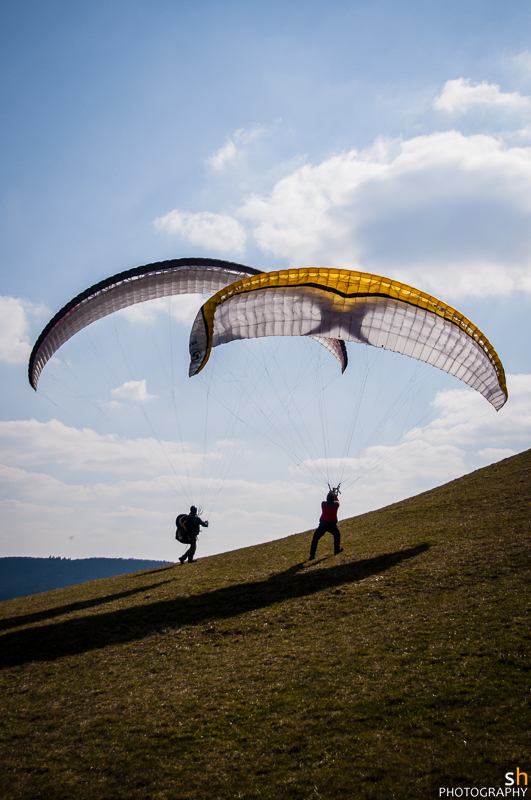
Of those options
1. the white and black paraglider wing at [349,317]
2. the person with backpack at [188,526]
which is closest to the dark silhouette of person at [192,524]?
the person with backpack at [188,526]

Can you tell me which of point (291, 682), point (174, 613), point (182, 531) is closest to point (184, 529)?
point (182, 531)

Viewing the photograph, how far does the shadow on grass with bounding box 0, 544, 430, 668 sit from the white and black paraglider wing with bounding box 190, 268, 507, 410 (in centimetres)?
594

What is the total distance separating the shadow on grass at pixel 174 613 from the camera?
10836 millimetres

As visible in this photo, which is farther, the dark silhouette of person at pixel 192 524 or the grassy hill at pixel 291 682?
the dark silhouette of person at pixel 192 524

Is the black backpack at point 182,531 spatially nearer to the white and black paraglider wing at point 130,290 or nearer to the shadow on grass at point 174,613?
the shadow on grass at point 174,613

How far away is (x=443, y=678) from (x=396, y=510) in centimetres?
1543

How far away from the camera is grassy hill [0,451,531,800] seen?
5.71 metres

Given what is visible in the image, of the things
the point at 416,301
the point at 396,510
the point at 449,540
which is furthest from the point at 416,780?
the point at 396,510

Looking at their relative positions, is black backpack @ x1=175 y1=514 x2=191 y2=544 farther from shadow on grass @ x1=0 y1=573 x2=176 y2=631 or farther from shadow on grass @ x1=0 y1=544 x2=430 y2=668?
shadow on grass @ x1=0 y1=544 x2=430 y2=668

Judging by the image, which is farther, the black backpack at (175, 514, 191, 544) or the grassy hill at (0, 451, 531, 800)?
the black backpack at (175, 514, 191, 544)

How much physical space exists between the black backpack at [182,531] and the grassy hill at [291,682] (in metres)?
4.43

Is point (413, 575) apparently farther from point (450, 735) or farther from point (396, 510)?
point (396, 510)

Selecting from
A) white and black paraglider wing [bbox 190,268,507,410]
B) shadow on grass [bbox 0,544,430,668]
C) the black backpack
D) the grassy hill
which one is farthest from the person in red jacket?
the black backpack

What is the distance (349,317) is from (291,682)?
31.4ft
